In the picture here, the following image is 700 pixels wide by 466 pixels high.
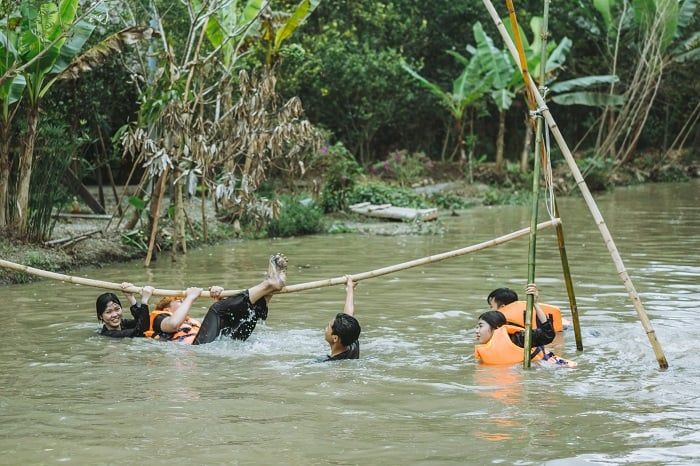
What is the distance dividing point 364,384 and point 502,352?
1.23 meters

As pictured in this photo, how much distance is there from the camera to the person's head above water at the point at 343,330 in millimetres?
7512

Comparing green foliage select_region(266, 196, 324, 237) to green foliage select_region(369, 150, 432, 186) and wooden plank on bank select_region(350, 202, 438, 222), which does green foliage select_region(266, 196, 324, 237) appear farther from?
green foliage select_region(369, 150, 432, 186)

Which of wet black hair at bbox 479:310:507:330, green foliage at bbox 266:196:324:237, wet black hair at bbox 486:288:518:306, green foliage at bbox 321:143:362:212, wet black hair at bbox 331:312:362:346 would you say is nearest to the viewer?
wet black hair at bbox 331:312:362:346

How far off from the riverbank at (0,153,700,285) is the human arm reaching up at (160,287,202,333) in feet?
12.9

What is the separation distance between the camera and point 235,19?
49.8 feet

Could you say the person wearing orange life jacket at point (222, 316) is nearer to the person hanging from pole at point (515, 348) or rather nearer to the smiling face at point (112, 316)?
the smiling face at point (112, 316)

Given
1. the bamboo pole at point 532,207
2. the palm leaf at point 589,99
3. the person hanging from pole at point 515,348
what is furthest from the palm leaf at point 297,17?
the palm leaf at point 589,99

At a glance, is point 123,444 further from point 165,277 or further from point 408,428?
point 165,277

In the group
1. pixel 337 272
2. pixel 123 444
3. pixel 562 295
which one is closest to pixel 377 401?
pixel 123 444

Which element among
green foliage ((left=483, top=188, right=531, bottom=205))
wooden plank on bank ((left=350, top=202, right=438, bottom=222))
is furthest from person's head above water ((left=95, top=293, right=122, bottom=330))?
green foliage ((left=483, top=188, right=531, bottom=205))

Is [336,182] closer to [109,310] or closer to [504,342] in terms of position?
[109,310]

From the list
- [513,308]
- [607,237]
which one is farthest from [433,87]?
[607,237]

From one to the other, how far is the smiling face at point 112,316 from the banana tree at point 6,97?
3.85 m

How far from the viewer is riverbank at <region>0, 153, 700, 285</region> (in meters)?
12.2
